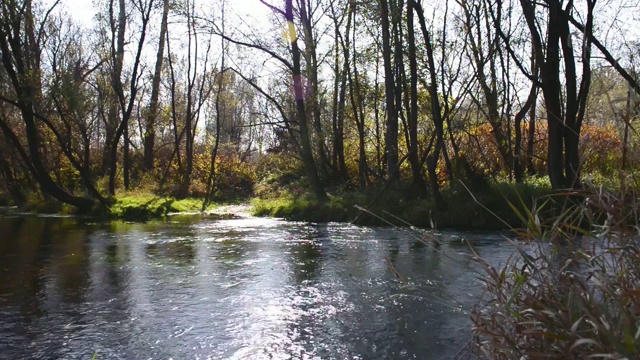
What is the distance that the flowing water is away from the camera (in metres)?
5.22

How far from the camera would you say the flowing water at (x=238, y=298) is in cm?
522

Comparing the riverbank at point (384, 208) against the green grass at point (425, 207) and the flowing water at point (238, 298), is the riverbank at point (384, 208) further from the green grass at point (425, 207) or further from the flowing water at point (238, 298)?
the flowing water at point (238, 298)

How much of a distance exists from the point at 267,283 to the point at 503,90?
1581 cm

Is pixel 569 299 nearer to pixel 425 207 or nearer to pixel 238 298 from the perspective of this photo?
pixel 238 298

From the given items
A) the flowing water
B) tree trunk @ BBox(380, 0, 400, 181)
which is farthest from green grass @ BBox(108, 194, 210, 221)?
tree trunk @ BBox(380, 0, 400, 181)

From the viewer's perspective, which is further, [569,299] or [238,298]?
[238,298]

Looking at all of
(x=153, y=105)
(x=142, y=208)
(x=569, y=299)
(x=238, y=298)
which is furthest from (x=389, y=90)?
(x=569, y=299)

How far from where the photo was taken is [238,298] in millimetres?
7152

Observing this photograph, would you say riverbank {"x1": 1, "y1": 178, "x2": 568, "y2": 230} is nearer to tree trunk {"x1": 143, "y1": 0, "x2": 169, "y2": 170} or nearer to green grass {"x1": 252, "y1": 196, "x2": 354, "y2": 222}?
green grass {"x1": 252, "y1": 196, "x2": 354, "y2": 222}

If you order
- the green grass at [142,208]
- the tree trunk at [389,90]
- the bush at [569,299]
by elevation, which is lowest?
the bush at [569,299]

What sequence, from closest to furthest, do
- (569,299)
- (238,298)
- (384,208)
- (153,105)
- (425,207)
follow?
(569,299)
(238,298)
(425,207)
(384,208)
(153,105)

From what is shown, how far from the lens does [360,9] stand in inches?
819

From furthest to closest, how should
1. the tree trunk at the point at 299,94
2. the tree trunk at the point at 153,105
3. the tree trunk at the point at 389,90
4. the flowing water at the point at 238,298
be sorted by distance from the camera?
the tree trunk at the point at 153,105 → the tree trunk at the point at 299,94 → the tree trunk at the point at 389,90 → the flowing water at the point at 238,298

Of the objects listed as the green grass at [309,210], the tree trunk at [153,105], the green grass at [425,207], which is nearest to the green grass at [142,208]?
the green grass at [309,210]
